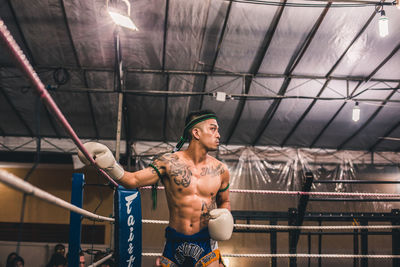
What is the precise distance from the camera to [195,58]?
5.98 m

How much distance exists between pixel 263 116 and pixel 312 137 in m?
1.30

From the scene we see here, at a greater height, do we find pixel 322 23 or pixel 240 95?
pixel 322 23

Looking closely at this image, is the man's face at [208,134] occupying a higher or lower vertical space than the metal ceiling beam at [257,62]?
lower

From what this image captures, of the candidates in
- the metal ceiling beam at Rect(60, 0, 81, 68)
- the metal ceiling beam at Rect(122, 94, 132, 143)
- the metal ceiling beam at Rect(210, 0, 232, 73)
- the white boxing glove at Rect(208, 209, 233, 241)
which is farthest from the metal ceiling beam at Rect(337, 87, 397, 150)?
the white boxing glove at Rect(208, 209, 233, 241)

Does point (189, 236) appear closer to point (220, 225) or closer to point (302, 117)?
point (220, 225)

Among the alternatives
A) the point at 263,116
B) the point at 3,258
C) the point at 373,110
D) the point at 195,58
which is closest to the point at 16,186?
the point at 195,58

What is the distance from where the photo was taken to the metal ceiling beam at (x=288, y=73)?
5.40 meters

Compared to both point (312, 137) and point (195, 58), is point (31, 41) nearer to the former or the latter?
point (195, 58)

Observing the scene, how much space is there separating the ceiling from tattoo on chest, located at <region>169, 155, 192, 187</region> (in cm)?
366

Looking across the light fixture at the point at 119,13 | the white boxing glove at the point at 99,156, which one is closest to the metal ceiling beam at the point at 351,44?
the light fixture at the point at 119,13

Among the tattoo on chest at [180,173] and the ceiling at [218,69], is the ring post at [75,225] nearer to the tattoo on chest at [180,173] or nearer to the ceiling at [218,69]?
the tattoo on chest at [180,173]

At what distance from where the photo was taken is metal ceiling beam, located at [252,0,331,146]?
5402 mm

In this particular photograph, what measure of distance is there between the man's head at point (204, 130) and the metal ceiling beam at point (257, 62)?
3.68 m

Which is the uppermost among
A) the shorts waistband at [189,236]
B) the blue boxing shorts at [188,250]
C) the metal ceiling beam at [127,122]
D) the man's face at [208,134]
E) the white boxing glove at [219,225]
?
the metal ceiling beam at [127,122]
